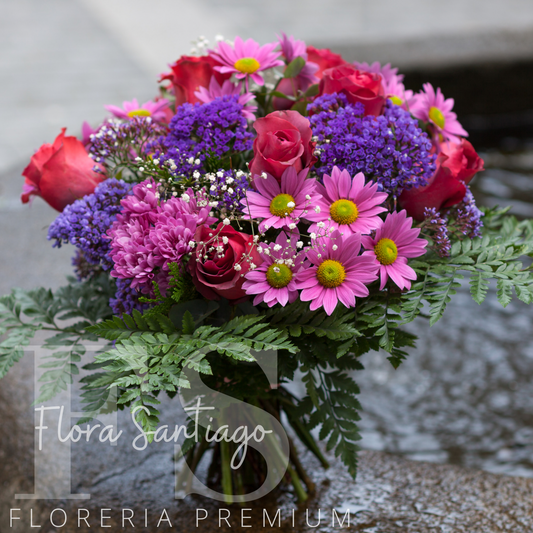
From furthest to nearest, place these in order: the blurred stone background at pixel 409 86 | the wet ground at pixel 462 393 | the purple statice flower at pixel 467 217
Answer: the wet ground at pixel 462 393 < the blurred stone background at pixel 409 86 < the purple statice flower at pixel 467 217

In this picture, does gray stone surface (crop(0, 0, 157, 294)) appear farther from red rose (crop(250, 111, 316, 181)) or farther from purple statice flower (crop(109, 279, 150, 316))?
red rose (crop(250, 111, 316, 181))

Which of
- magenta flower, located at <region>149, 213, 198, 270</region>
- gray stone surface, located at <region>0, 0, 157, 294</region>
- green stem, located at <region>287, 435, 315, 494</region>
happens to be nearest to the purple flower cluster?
magenta flower, located at <region>149, 213, 198, 270</region>

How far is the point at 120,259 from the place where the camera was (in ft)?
2.28

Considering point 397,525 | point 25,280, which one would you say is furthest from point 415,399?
point 25,280

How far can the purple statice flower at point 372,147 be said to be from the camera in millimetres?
730

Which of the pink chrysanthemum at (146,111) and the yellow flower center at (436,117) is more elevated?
the pink chrysanthemum at (146,111)

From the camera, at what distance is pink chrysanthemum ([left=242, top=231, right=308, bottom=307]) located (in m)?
0.69

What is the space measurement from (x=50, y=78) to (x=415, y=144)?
3.46m

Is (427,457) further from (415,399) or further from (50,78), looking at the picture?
(50,78)

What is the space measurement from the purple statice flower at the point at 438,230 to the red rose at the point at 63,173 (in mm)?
455

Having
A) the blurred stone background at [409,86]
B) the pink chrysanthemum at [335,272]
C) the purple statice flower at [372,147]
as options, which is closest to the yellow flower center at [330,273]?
the pink chrysanthemum at [335,272]

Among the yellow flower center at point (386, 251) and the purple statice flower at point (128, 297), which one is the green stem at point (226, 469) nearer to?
the purple statice flower at point (128, 297)

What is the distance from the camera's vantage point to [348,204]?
0.71 meters

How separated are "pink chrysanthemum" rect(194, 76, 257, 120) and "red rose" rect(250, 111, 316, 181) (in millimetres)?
68
